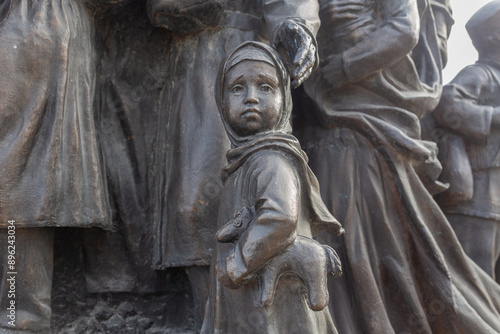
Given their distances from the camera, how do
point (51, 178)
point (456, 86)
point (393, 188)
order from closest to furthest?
point (51, 178) → point (393, 188) → point (456, 86)

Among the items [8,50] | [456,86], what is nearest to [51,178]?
[8,50]

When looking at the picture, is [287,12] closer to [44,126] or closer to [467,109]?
[44,126]

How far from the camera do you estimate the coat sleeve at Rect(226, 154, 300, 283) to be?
1691 mm

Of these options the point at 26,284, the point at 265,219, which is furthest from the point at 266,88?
the point at 26,284

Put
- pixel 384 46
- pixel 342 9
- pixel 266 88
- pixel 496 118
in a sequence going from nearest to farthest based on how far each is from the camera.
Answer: pixel 266 88 < pixel 384 46 < pixel 342 9 < pixel 496 118

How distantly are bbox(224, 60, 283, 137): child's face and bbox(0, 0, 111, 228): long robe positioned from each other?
0.68m

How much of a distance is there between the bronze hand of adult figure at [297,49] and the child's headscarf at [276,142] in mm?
46

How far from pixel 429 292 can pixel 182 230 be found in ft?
4.20

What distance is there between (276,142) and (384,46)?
118 cm

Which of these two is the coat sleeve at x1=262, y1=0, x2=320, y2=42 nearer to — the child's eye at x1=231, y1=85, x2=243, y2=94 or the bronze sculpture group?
the bronze sculpture group

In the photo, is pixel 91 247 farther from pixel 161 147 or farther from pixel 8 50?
pixel 8 50

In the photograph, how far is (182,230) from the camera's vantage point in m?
2.39

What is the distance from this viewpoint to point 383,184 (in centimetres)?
288

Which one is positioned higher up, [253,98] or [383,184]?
[253,98]
